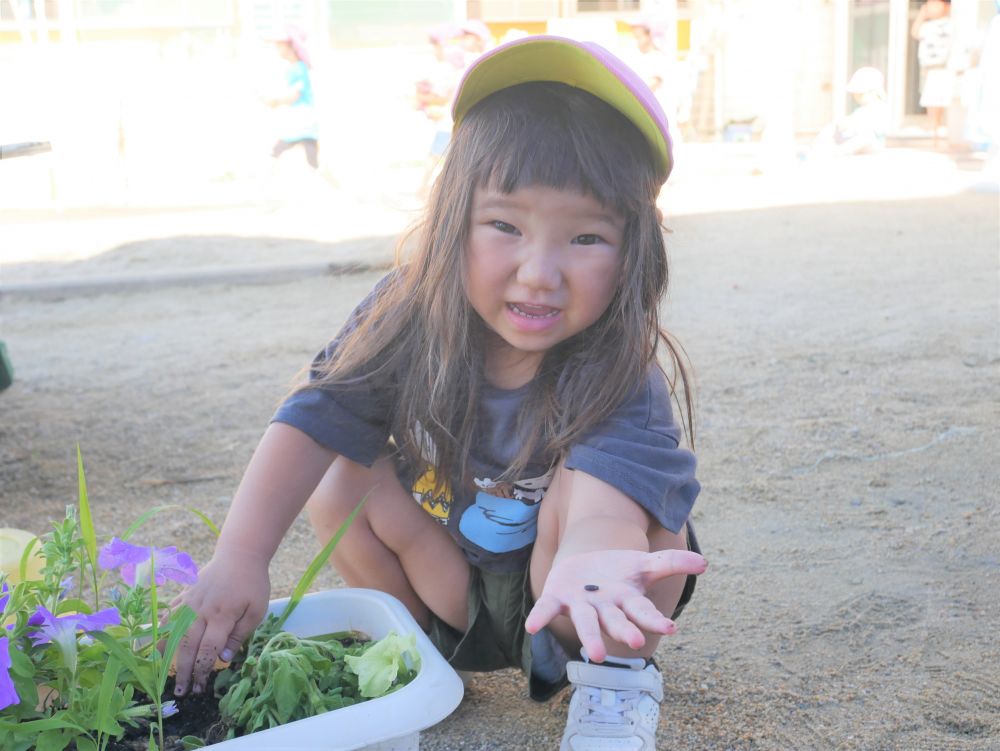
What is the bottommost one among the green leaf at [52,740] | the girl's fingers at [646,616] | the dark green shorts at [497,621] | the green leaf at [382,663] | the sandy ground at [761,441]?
the sandy ground at [761,441]

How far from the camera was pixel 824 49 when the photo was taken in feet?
42.4

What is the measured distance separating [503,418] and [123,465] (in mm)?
1381

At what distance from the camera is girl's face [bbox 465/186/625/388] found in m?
1.28

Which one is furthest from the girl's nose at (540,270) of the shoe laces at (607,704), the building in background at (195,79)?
the building in background at (195,79)

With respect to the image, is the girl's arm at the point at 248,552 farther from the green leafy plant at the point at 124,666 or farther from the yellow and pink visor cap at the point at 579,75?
the yellow and pink visor cap at the point at 579,75

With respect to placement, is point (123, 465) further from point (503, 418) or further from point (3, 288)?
point (3, 288)

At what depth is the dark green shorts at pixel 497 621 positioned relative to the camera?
140 cm

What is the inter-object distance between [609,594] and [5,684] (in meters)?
0.52

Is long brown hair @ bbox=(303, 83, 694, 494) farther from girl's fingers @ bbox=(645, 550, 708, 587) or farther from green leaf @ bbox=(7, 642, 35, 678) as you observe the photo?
green leaf @ bbox=(7, 642, 35, 678)

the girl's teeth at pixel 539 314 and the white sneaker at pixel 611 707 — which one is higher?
the girl's teeth at pixel 539 314

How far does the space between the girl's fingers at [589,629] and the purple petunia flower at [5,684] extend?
1.56 ft

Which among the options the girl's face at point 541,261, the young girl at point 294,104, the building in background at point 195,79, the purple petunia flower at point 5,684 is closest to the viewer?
the purple petunia flower at point 5,684

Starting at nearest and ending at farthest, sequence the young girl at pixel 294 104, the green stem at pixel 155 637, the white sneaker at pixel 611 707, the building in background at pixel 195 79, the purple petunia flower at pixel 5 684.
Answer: the purple petunia flower at pixel 5 684 < the green stem at pixel 155 637 < the white sneaker at pixel 611 707 < the young girl at pixel 294 104 < the building in background at pixel 195 79

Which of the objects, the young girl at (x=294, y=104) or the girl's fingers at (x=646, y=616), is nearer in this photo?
the girl's fingers at (x=646, y=616)
